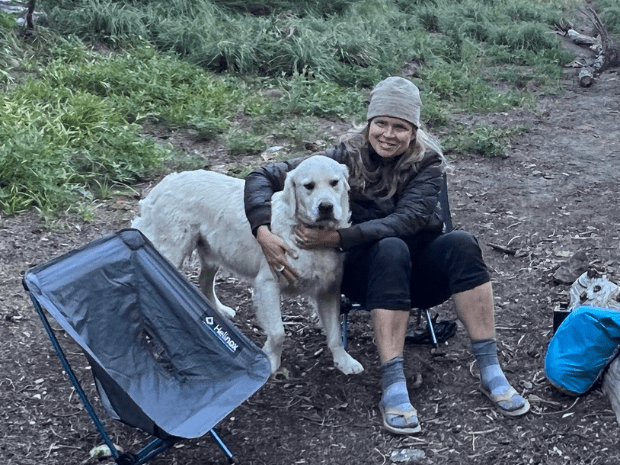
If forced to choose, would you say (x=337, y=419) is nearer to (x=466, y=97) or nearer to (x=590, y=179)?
(x=590, y=179)

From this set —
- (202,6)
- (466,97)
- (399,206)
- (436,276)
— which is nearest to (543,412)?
(436,276)

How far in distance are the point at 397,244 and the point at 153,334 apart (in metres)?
1.07

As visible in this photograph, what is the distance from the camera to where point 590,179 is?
6457mm

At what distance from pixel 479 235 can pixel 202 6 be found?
17.5ft

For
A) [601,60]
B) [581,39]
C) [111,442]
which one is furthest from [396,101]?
[581,39]

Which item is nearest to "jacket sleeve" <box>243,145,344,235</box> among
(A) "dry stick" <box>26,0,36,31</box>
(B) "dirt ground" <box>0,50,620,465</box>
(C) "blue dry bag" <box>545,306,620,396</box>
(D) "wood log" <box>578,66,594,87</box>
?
(B) "dirt ground" <box>0,50,620,465</box>

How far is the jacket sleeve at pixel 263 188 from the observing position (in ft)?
11.7

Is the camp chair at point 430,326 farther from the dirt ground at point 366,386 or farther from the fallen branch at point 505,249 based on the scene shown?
the fallen branch at point 505,249

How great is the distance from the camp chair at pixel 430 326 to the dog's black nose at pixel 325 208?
574 mm

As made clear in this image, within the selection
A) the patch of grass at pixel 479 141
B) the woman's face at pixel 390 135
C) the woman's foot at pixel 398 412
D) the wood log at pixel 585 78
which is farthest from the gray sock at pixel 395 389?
the wood log at pixel 585 78

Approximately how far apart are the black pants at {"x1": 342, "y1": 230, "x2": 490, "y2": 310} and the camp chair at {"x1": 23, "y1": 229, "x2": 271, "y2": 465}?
605mm

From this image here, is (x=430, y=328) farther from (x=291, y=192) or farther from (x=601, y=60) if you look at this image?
(x=601, y=60)

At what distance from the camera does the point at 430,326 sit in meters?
3.89

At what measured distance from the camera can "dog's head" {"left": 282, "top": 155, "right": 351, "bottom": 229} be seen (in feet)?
11.1
